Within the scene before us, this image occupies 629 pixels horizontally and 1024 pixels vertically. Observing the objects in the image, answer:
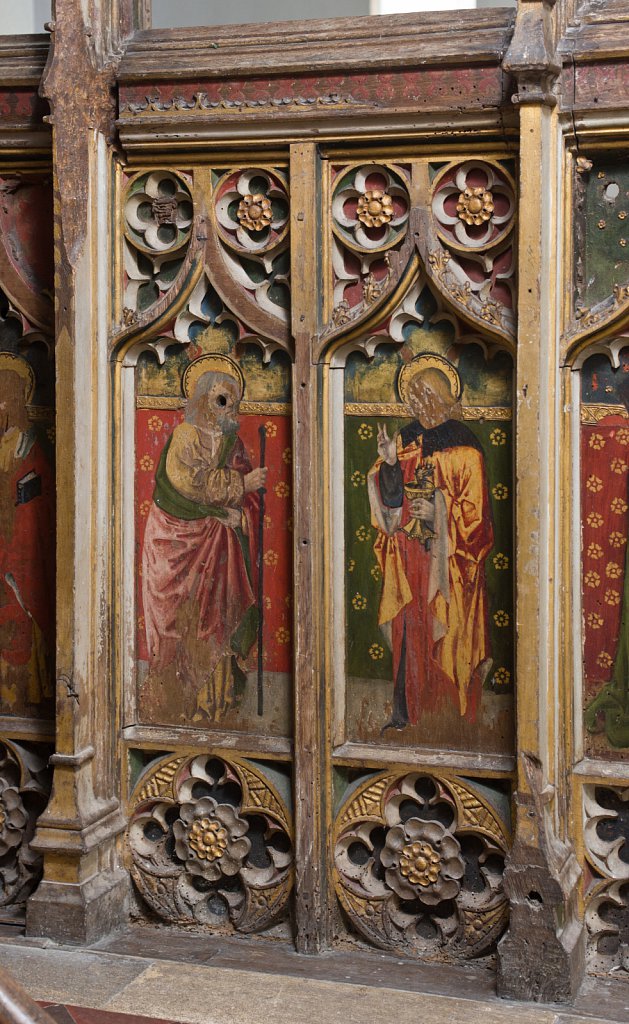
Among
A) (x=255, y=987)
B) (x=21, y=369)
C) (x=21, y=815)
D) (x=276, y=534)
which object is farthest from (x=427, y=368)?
(x=21, y=815)

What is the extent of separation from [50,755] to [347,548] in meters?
1.44

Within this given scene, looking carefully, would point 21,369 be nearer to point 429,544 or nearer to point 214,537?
point 214,537

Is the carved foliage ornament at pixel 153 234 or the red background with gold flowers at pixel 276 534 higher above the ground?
the carved foliage ornament at pixel 153 234

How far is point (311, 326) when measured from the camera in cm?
503

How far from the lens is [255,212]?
5.10 meters

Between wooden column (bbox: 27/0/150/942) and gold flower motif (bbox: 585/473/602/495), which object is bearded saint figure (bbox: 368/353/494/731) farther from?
wooden column (bbox: 27/0/150/942)

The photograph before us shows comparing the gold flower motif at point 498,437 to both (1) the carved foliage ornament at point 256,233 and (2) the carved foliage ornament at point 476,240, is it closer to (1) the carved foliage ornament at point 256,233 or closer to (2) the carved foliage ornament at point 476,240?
(2) the carved foliage ornament at point 476,240

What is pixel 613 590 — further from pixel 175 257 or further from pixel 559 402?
pixel 175 257

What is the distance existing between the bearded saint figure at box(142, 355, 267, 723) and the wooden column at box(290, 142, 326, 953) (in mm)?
249

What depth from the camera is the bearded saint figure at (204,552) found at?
5262mm

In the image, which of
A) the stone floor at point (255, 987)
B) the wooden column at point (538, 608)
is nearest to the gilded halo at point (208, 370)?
the wooden column at point (538, 608)

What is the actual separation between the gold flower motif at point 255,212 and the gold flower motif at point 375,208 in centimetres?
34

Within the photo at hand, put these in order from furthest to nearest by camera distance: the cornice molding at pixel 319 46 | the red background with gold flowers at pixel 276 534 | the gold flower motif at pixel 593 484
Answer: the red background with gold flowers at pixel 276 534
the gold flower motif at pixel 593 484
the cornice molding at pixel 319 46

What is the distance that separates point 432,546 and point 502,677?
1.69ft
